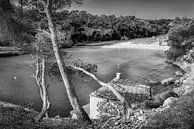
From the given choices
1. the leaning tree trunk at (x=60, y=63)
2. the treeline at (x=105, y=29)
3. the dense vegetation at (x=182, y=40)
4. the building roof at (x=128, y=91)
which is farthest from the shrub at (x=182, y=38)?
the leaning tree trunk at (x=60, y=63)

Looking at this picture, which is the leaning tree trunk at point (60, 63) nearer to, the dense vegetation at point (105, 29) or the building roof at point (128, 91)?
the building roof at point (128, 91)

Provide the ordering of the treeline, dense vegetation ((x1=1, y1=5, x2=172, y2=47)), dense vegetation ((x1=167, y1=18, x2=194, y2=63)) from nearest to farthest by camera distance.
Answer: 1. dense vegetation ((x1=167, y1=18, x2=194, y2=63))
2. dense vegetation ((x1=1, y1=5, x2=172, y2=47))
3. the treeline

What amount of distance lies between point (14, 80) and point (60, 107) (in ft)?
26.1

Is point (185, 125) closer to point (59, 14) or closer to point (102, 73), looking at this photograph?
point (59, 14)

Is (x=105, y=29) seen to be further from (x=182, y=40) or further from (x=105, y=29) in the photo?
(x=182, y=40)

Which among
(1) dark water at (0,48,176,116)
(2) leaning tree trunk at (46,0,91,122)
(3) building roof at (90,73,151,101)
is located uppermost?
(2) leaning tree trunk at (46,0,91,122)

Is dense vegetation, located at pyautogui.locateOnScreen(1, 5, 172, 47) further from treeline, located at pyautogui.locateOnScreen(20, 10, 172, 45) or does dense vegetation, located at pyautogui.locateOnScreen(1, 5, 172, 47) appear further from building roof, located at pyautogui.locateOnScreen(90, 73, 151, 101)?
building roof, located at pyautogui.locateOnScreen(90, 73, 151, 101)

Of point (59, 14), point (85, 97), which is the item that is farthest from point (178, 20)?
point (59, 14)

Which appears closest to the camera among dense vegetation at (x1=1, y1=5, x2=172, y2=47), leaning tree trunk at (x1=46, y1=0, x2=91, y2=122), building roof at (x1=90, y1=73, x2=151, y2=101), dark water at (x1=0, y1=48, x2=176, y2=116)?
leaning tree trunk at (x1=46, y1=0, x2=91, y2=122)

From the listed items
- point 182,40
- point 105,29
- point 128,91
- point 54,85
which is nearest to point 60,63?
point 128,91

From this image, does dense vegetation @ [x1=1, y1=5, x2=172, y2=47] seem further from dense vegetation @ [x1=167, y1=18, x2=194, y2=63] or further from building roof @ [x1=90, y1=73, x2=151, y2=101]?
building roof @ [x1=90, y1=73, x2=151, y2=101]

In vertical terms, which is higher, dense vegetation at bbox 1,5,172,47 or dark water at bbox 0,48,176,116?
dense vegetation at bbox 1,5,172,47

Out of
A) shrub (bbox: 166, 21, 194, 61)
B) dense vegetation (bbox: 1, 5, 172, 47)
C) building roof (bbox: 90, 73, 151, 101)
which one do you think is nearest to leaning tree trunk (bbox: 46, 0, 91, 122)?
building roof (bbox: 90, 73, 151, 101)

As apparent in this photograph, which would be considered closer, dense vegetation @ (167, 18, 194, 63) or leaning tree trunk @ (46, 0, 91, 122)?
leaning tree trunk @ (46, 0, 91, 122)
